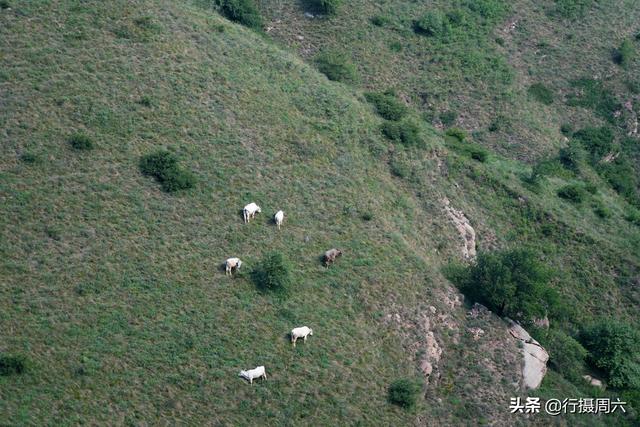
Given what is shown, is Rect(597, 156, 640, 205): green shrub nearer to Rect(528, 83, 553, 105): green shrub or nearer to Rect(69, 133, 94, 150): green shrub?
Rect(528, 83, 553, 105): green shrub

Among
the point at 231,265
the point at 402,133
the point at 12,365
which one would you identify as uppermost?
the point at 402,133

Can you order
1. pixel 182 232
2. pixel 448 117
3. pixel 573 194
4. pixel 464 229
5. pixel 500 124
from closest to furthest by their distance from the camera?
pixel 182 232
pixel 464 229
pixel 573 194
pixel 448 117
pixel 500 124

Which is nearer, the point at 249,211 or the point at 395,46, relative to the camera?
the point at 249,211

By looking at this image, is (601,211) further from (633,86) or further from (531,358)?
(633,86)

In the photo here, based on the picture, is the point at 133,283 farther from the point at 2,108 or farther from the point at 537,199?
the point at 537,199

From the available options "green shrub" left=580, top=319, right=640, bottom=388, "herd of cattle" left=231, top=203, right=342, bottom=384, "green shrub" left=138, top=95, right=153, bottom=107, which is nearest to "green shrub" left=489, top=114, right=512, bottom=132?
"green shrub" left=580, top=319, right=640, bottom=388

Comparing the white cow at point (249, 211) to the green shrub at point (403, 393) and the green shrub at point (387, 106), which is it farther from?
the green shrub at point (387, 106)

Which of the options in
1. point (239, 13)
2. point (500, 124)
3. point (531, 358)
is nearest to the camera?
point (531, 358)

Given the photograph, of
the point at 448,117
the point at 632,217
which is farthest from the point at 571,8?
the point at 632,217

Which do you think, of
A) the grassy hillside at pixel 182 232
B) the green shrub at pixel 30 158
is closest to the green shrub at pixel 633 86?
the grassy hillside at pixel 182 232
